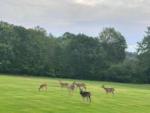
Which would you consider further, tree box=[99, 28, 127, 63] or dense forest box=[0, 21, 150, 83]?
tree box=[99, 28, 127, 63]

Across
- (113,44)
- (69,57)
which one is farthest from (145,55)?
(69,57)

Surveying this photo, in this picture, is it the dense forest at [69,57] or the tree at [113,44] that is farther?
the tree at [113,44]

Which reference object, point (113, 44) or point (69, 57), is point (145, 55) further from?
point (69, 57)

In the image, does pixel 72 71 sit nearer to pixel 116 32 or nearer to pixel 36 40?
pixel 36 40

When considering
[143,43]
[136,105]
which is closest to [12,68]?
[143,43]

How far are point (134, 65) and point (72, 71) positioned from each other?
15997mm

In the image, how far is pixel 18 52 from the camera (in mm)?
126125

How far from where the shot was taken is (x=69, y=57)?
427 feet

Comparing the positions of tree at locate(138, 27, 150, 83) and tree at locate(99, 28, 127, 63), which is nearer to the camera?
tree at locate(138, 27, 150, 83)

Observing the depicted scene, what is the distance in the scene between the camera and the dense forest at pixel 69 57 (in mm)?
122250

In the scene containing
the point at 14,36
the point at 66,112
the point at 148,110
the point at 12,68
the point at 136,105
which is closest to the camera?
the point at 66,112

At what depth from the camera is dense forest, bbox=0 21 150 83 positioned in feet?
401

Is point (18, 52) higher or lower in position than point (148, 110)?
higher

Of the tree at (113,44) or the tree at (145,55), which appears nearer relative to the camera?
the tree at (145,55)
